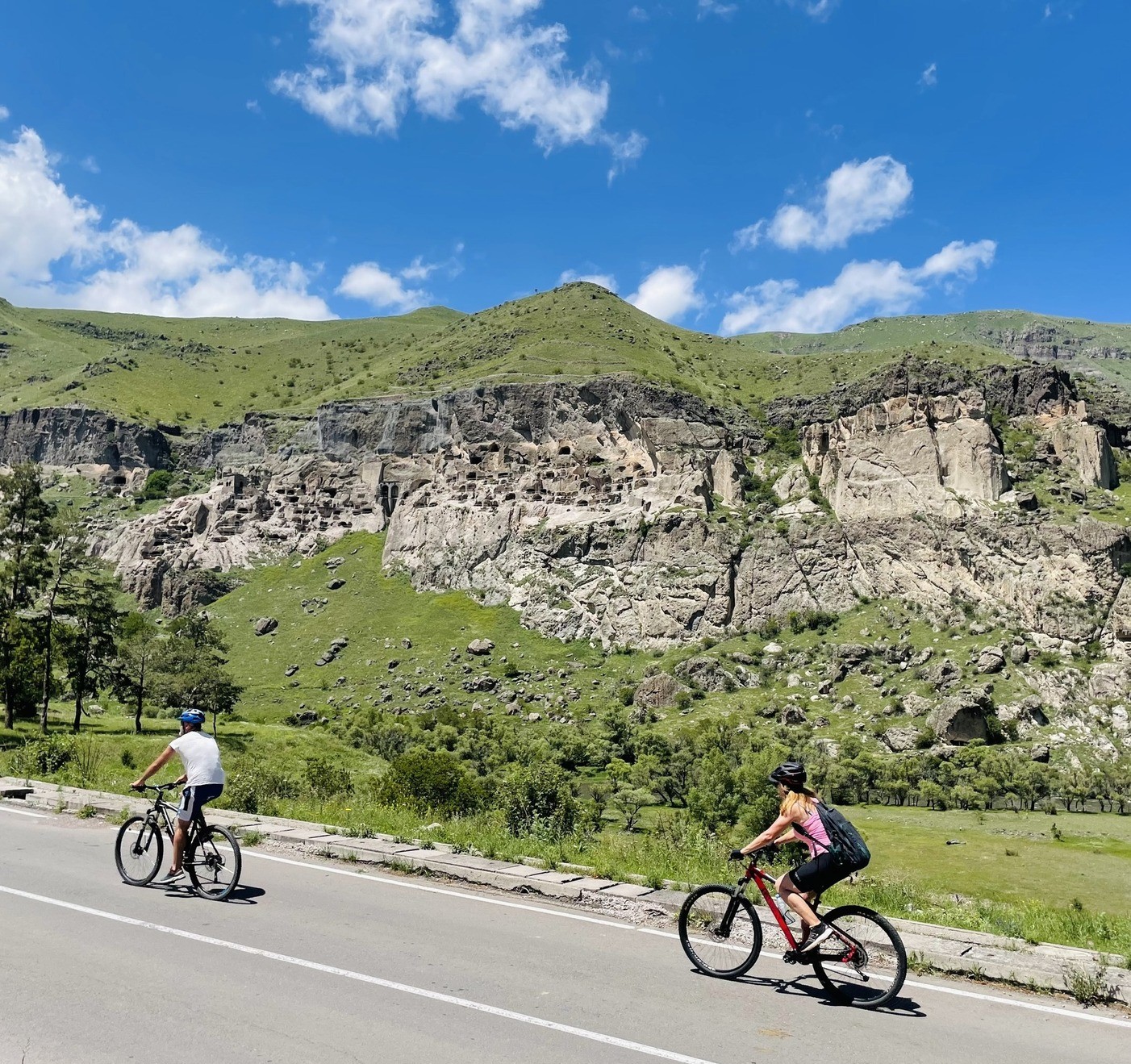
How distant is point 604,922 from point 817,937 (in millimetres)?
3226

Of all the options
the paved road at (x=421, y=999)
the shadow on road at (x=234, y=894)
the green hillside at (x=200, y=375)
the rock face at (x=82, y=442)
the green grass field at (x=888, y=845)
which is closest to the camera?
the paved road at (x=421, y=999)

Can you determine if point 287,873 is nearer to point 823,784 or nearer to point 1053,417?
point 823,784

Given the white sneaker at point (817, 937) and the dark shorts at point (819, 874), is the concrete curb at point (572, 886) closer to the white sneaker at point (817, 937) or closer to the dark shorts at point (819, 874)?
the white sneaker at point (817, 937)

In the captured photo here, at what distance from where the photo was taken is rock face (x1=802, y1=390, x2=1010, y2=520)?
91312mm

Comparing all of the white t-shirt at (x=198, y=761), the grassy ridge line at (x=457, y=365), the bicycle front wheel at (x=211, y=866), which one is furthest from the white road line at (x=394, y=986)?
the grassy ridge line at (x=457, y=365)

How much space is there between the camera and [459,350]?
476 feet

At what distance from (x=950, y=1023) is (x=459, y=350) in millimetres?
144112

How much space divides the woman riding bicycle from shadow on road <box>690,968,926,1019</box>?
1.39 feet

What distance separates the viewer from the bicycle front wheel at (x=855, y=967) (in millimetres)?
7754

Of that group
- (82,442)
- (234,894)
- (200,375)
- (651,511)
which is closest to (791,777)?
(234,894)

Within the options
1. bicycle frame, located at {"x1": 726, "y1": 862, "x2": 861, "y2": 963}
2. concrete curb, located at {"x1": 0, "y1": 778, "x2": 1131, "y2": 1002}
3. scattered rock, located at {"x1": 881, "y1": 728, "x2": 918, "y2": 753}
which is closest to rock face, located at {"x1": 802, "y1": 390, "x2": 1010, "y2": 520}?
scattered rock, located at {"x1": 881, "y1": 728, "x2": 918, "y2": 753}

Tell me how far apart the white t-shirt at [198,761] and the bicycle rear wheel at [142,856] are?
116 centimetres

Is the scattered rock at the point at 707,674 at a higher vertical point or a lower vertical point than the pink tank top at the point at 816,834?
lower

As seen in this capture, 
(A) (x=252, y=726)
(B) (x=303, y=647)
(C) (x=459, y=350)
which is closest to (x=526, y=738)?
(A) (x=252, y=726)
